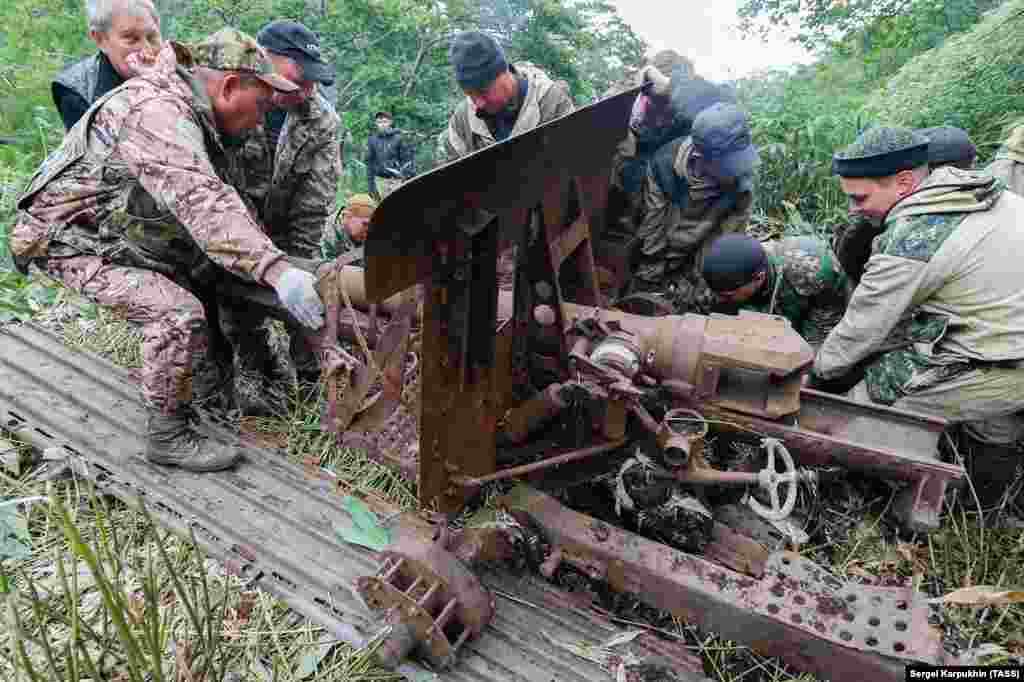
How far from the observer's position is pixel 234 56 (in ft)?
10.0

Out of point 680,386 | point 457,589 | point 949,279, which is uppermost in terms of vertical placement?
point 949,279

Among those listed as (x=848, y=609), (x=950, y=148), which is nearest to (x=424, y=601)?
(x=848, y=609)

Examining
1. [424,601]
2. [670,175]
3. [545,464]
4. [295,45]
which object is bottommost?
[424,601]

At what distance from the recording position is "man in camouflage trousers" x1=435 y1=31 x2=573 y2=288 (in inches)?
151

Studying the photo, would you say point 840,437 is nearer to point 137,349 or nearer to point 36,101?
point 137,349

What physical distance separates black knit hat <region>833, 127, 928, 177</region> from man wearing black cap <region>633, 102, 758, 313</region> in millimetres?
879

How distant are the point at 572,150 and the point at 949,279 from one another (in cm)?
180

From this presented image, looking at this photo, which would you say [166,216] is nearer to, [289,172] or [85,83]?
[289,172]

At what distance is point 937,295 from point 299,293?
9.38 feet

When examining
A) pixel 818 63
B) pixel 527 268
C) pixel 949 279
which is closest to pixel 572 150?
pixel 527 268

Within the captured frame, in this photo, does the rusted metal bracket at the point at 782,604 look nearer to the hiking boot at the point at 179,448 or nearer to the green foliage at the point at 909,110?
the hiking boot at the point at 179,448

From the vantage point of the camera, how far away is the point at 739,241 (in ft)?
10.9

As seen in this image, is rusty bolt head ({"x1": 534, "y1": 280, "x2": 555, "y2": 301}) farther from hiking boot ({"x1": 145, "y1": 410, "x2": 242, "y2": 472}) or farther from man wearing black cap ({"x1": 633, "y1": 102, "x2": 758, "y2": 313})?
hiking boot ({"x1": 145, "y1": 410, "x2": 242, "y2": 472})

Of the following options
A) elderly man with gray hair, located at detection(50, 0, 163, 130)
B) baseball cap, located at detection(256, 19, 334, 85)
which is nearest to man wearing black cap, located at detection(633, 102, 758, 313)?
baseball cap, located at detection(256, 19, 334, 85)
